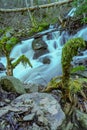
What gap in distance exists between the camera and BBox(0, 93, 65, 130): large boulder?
3.42 m

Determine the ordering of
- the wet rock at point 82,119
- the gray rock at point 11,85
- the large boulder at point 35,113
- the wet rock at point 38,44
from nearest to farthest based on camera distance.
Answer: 1. the large boulder at point 35,113
2. the wet rock at point 82,119
3. the gray rock at point 11,85
4. the wet rock at point 38,44

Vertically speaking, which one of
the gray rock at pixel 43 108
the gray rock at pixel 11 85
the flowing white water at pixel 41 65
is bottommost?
the flowing white water at pixel 41 65

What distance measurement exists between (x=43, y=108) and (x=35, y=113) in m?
0.16

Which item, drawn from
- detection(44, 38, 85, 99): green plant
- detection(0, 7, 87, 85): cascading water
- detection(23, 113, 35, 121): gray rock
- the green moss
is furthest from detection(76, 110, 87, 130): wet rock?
detection(0, 7, 87, 85): cascading water

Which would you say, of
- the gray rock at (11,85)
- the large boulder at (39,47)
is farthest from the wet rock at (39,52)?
the gray rock at (11,85)

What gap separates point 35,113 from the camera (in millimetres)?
3543

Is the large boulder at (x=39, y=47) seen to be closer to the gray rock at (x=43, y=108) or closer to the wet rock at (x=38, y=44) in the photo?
the wet rock at (x=38, y=44)

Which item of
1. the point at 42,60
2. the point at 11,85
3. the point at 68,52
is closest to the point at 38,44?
the point at 42,60

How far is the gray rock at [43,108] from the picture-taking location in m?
3.44

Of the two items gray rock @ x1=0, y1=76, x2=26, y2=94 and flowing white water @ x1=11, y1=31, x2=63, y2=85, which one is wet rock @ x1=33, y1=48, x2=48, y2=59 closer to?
flowing white water @ x1=11, y1=31, x2=63, y2=85

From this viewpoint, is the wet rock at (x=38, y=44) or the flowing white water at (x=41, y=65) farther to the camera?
the wet rock at (x=38, y=44)

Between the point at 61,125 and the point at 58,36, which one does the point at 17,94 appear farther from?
the point at 58,36

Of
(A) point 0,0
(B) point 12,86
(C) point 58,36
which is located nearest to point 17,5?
(A) point 0,0

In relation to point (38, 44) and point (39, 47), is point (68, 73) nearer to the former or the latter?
point (39, 47)
